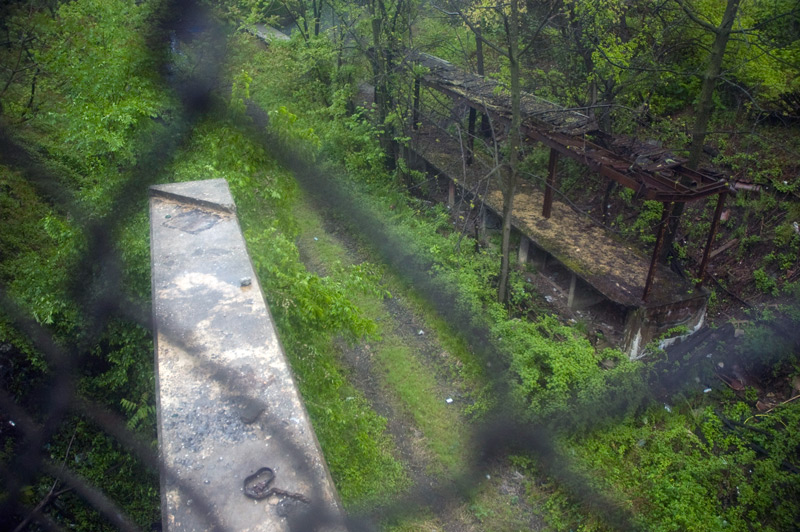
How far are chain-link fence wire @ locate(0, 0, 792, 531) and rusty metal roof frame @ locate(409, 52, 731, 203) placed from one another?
1533 millimetres

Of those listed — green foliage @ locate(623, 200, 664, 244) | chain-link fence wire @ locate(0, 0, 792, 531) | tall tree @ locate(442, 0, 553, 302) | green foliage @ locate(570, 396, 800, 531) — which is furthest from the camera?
green foliage @ locate(623, 200, 664, 244)

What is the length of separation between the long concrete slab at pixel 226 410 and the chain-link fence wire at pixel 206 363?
23 millimetres

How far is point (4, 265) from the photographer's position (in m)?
3.59

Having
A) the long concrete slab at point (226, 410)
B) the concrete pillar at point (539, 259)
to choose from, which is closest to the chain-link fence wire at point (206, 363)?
the long concrete slab at point (226, 410)

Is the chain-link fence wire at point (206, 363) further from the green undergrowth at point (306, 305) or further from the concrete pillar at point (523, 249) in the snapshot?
the concrete pillar at point (523, 249)

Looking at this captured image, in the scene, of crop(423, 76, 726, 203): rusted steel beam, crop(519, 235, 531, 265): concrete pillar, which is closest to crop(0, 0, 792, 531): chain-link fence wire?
crop(423, 76, 726, 203): rusted steel beam

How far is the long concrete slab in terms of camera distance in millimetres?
1245

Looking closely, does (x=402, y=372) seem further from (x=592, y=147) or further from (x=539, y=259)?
(x=592, y=147)

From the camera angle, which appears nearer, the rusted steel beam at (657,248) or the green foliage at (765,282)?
the rusted steel beam at (657,248)

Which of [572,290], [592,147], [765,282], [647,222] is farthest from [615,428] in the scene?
[647,222]

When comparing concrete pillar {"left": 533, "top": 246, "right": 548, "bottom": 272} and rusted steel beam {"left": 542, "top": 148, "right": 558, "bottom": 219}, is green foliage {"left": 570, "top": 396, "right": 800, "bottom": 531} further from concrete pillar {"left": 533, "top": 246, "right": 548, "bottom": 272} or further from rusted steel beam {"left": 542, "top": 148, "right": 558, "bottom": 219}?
rusted steel beam {"left": 542, "top": 148, "right": 558, "bottom": 219}

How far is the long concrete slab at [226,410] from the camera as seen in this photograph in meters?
1.25

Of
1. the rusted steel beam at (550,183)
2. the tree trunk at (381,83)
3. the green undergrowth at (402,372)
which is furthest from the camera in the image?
the tree trunk at (381,83)

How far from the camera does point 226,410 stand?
1.49 m
